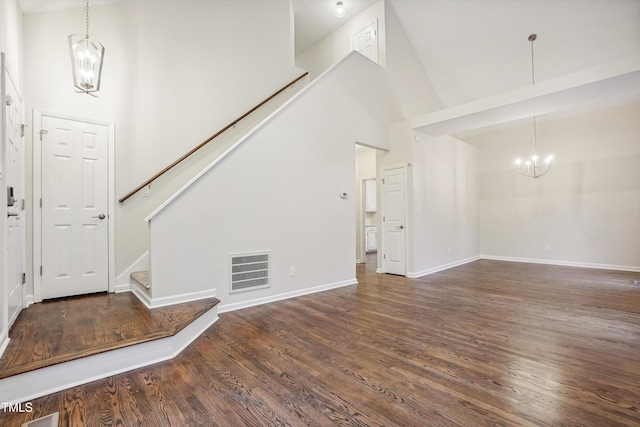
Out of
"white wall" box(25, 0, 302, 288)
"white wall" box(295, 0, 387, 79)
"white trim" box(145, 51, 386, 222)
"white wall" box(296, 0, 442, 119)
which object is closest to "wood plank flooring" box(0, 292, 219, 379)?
"white wall" box(25, 0, 302, 288)

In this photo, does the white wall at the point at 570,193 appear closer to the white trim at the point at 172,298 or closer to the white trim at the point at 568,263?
the white trim at the point at 568,263

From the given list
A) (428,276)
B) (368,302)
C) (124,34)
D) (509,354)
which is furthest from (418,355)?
(124,34)

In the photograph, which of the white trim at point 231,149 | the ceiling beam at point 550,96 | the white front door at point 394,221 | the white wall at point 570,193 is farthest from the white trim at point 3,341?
the white wall at point 570,193

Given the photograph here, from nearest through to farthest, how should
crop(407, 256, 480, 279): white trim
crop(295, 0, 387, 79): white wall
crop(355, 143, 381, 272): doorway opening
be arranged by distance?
1. crop(407, 256, 480, 279): white trim
2. crop(295, 0, 387, 79): white wall
3. crop(355, 143, 381, 272): doorway opening

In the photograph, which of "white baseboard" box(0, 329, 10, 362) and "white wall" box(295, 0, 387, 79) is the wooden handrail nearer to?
"white wall" box(295, 0, 387, 79)

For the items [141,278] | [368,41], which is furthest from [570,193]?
[141,278]

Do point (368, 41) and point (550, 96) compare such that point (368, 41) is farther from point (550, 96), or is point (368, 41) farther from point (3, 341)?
point (3, 341)

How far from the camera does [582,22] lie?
5004 millimetres

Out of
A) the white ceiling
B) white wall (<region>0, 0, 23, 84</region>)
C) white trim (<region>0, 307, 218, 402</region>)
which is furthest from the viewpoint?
the white ceiling

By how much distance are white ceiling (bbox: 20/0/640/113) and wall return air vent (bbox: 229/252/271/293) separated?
538 cm

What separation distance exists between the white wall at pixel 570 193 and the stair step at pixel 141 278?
7.80 m

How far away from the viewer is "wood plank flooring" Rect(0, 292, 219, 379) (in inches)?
76.6

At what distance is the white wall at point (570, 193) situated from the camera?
586 centimetres

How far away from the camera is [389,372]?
6.82 feet
